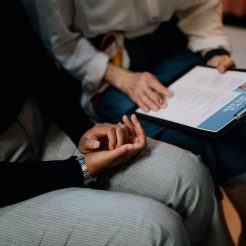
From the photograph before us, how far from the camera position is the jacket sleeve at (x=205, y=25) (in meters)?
1.18

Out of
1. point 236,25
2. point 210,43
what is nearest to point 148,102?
point 210,43

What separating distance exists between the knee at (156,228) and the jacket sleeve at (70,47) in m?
0.53

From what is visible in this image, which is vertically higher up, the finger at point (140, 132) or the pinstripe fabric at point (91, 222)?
the finger at point (140, 132)

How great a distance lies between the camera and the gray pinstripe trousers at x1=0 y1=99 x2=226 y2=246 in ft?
2.17

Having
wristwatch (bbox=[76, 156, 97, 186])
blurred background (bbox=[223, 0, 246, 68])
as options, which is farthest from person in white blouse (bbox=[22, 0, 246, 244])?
blurred background (bbox=[223, 0, 246, 68])

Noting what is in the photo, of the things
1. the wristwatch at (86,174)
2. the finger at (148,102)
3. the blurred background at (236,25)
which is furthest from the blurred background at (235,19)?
the wristwatch at (86,174)

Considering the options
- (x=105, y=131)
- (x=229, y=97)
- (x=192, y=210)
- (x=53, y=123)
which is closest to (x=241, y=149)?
(x=229, y=97)

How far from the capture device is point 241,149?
943 millimetres

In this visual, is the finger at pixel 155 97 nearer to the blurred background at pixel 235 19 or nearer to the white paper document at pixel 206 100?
the white paper document at pixel 206 100

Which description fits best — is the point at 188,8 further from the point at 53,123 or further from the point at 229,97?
the point at 53,123

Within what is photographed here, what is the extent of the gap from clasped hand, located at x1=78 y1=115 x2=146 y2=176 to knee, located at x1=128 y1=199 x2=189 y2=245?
0.44 feet

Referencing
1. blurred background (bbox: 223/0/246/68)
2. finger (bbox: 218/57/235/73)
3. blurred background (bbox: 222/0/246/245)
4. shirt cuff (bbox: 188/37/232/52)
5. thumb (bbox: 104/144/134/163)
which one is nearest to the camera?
thumb (bbox: 104/144/134/163)

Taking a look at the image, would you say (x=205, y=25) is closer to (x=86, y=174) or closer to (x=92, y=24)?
(x=92, y=24)

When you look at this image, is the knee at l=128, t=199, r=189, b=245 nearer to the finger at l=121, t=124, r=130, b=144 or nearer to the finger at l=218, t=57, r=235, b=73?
the finger at l=121, t=124, r=130, b=144
